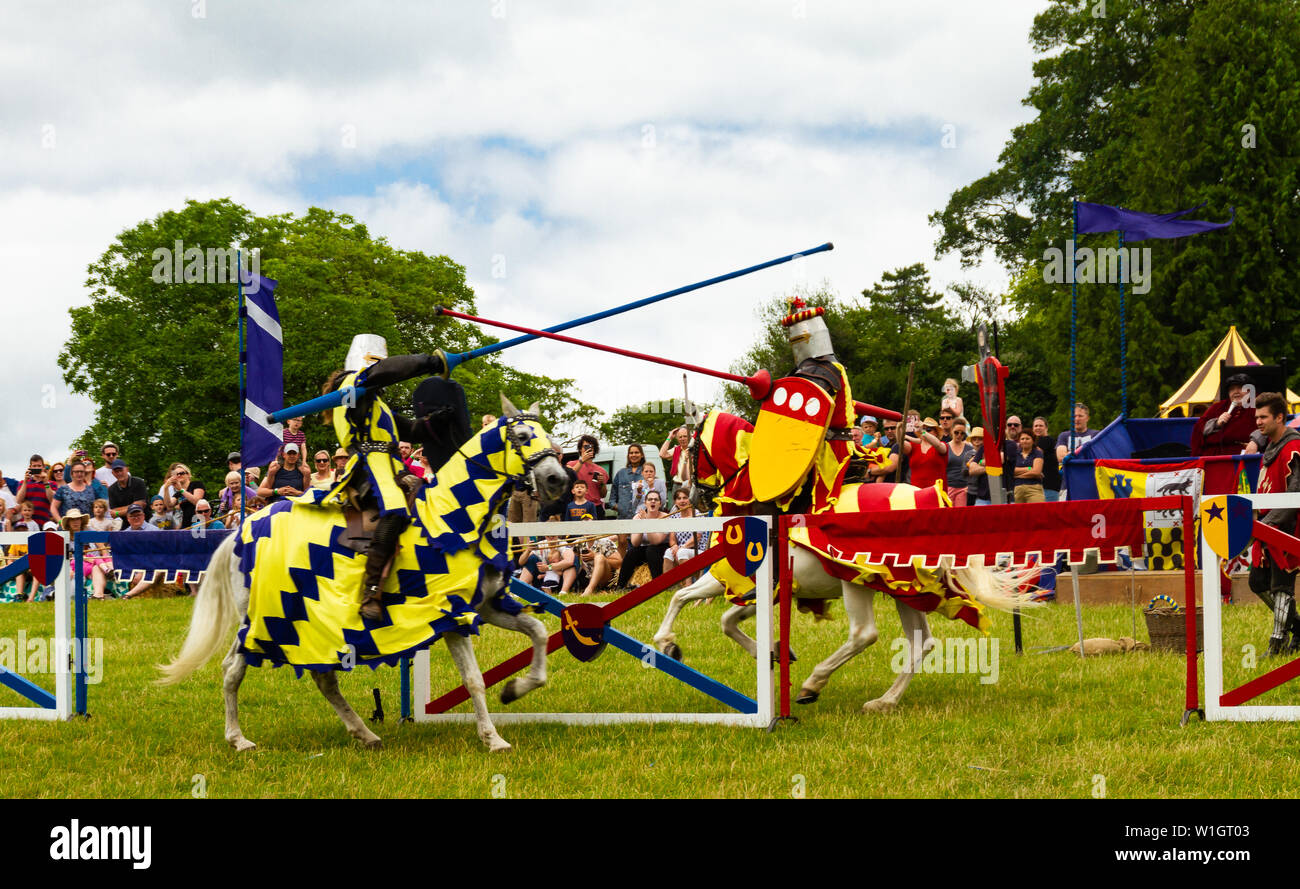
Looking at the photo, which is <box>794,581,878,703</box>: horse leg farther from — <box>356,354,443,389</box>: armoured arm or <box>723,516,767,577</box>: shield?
<box>356,354,443,389</box>: armoured arm

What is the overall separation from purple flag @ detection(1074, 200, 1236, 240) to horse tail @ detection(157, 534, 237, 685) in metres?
9.26

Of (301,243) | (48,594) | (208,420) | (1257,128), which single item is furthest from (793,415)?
(301,243)

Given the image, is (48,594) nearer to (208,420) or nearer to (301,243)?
(208,420)

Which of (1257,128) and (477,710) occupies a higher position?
(1257,128)

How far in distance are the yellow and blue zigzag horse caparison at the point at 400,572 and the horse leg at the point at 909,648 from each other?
2.67 metres

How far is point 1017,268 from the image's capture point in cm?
4109

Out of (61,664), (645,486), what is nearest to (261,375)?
(61,664)

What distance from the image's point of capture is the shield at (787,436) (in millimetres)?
7926

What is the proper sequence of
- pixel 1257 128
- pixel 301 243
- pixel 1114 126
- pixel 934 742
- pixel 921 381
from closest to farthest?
pixel 934 742, pixel 1257 128, pixel 1114 126, pixel 301 243, pixel 921 381

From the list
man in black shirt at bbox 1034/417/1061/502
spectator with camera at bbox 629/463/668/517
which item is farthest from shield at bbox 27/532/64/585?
man in black shirt at bbox 1034/417/1061/502

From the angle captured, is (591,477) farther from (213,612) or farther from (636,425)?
(636,425)

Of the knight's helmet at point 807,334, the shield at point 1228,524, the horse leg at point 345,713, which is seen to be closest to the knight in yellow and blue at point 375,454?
the horse leg at point 345,713

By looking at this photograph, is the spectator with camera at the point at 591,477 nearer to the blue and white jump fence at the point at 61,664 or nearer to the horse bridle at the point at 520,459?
the blue and white jump fence at the point at 61,664

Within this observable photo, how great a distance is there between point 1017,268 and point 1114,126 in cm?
927
